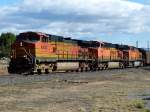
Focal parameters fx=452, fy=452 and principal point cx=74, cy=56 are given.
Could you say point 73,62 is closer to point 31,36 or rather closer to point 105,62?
point 31,36

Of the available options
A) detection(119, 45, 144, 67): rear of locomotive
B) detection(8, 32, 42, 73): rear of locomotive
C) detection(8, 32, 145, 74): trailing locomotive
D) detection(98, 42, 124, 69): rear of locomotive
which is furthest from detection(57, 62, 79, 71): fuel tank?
detection(119, 45, 144, 67): rear of locomotive

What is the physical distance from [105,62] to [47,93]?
3793 cm

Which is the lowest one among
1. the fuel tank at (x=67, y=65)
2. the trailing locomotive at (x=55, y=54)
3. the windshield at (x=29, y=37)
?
the fuel tank at (x=67, y=65)

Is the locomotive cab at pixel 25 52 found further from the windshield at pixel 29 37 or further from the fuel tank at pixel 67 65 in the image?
the fuel tank at pixel 67 65

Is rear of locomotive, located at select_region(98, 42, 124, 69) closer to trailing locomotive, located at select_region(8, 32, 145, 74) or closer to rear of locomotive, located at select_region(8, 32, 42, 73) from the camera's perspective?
trailing locomotive, located at select_region(8, 32, 145, 74)

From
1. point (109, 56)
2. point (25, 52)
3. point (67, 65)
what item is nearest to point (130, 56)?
point (109, 56)

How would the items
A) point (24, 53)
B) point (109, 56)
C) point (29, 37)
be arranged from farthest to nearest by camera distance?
point (109, 56) < point (29, 37) < point (24, 53)

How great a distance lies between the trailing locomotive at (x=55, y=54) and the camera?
37000mm

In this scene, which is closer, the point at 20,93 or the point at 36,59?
the point at 20,93

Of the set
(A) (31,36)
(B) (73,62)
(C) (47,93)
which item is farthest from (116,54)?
(C) (47,93)

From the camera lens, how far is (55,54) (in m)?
40.9

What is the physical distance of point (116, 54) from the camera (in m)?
63.0

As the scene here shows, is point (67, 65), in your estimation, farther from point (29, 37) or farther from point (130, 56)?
point (130, 56)

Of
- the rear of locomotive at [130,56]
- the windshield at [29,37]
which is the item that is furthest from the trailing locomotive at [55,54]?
the rear of locomotive at [130,56]
